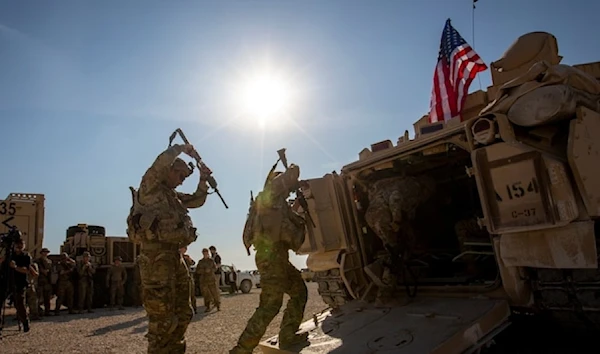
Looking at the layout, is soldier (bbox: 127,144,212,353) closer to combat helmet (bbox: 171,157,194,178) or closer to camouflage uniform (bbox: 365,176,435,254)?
combat helmet (bbox: 171,157,194,178)

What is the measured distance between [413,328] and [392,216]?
1.53 meters

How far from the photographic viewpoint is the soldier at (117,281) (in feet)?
45.6

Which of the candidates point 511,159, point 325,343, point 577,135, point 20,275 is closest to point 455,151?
point 511,159

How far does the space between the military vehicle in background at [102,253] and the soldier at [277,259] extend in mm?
10929

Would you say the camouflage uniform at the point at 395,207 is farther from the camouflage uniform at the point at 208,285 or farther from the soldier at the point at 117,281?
the soldier at the point at 117,281

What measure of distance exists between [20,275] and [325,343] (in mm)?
7451

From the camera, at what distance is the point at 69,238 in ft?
50.2

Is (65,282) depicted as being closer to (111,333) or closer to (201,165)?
(111,333)

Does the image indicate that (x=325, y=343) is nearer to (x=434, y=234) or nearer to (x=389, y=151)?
(x=389, y=151)

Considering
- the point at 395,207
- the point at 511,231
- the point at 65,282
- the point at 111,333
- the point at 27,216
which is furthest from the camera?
the point at 27,216

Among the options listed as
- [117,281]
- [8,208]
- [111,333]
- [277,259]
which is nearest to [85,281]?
[117,281]

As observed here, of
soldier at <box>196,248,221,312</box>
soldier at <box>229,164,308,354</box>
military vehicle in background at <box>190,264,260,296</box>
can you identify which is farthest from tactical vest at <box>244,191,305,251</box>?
military vehicle in background at <box>190,264,260,296</box>

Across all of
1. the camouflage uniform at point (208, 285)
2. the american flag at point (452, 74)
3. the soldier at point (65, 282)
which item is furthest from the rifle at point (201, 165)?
the soldier at point (65, 282)

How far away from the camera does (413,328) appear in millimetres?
4254
